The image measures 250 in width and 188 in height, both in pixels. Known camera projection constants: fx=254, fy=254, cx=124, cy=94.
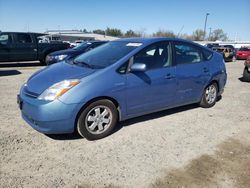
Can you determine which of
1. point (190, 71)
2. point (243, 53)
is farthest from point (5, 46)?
point (243, 53)

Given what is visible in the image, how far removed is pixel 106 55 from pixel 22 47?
988cm

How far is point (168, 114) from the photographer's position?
542 centimetres

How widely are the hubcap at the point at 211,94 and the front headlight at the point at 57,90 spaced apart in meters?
3.39

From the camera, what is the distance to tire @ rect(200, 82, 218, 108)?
A: 231 inches

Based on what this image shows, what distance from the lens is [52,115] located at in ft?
11.9

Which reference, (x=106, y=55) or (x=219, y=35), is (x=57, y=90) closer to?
(x=106, y=55)

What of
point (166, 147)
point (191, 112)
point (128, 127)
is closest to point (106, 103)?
point (128, 127)

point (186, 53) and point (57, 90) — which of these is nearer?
point (57, 90)

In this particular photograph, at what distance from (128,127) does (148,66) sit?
3.79 ft

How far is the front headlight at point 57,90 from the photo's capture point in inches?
144

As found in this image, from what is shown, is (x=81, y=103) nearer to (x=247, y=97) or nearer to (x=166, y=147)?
(x=166, y=147)

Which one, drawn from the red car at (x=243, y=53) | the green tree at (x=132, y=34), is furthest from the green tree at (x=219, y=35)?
the red car at (x=243, y=53)

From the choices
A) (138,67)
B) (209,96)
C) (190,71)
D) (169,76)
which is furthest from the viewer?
(209,96)

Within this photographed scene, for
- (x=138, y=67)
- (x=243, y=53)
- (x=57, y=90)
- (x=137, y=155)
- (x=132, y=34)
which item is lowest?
(x=137, y=155)
